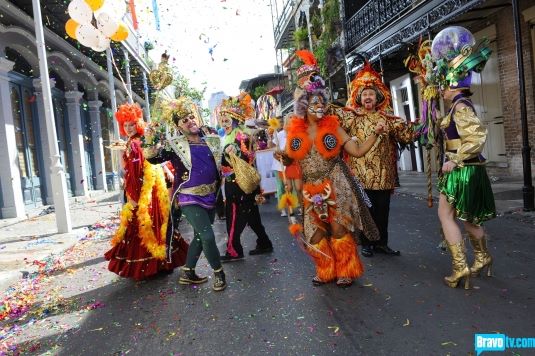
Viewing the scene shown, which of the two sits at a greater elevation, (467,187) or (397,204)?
(467,187)

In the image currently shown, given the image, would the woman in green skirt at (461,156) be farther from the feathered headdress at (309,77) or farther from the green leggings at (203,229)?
the green leggings at (203,229)

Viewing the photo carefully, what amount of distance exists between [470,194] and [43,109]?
42.7ft

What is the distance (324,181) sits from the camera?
13.7ft

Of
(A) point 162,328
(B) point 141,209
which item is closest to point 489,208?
(A) point 162,328

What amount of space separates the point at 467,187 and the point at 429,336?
4.54 ft

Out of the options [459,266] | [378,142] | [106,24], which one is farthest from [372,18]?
[459,266]

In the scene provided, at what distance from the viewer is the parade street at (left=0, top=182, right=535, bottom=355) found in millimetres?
3059

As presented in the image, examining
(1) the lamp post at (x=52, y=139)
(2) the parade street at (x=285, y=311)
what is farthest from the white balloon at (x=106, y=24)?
(2) the parade street at (x=285, y=311)

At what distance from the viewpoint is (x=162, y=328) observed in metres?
3.59

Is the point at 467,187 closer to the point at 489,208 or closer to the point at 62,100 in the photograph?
the point at 489,208

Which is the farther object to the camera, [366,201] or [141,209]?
[141,209]

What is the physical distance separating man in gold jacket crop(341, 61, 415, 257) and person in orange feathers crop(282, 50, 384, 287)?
30.6 inches

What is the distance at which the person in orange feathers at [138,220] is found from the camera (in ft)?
16.6

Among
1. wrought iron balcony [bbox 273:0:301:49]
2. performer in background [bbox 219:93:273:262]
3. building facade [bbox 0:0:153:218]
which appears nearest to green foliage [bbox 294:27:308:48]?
wrought iron balcony [bbox 273:0:301:49]
